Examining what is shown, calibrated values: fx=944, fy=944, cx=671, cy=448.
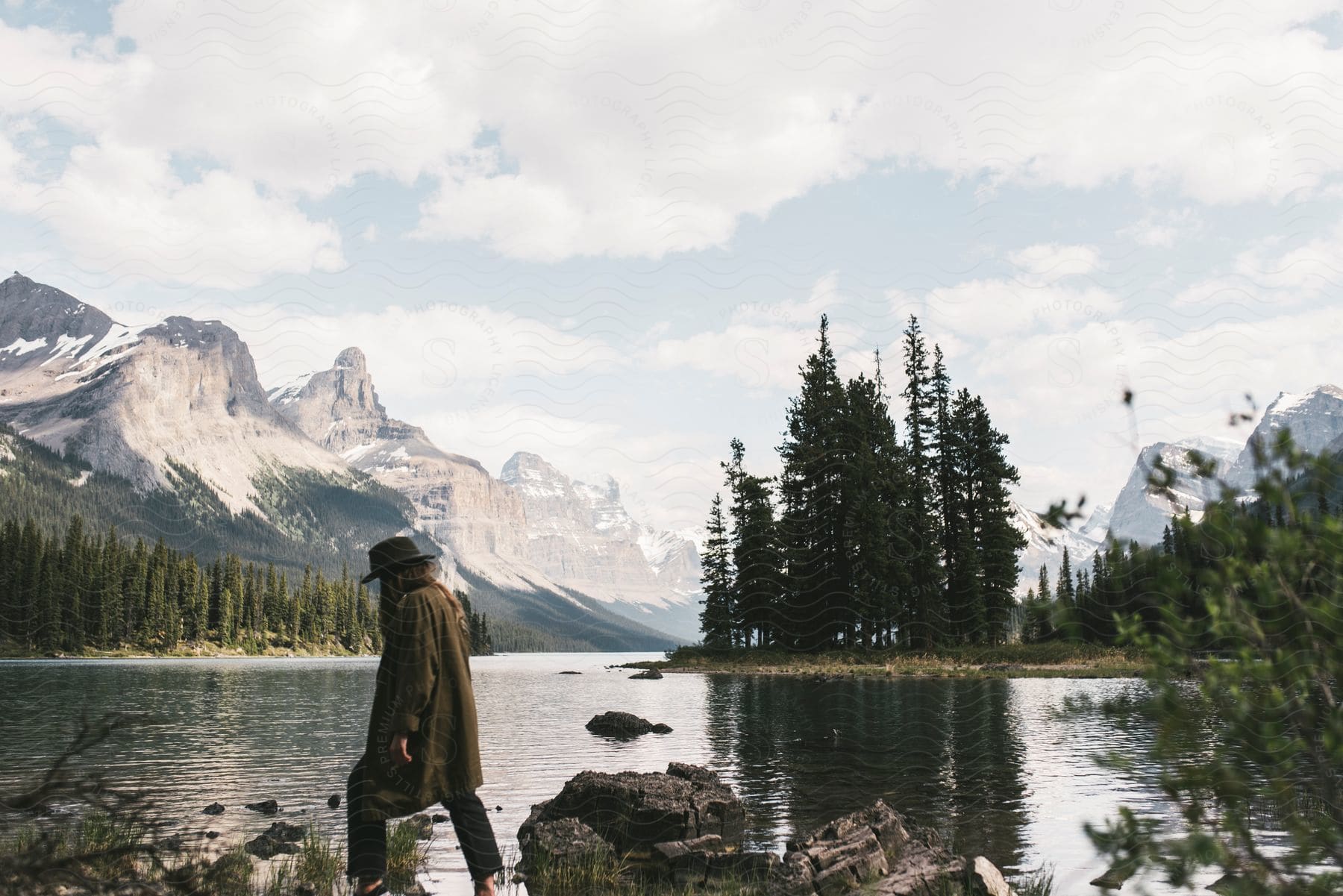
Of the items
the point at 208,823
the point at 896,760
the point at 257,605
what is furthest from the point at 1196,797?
the point at 257,605

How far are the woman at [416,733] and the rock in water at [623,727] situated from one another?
21054 mm

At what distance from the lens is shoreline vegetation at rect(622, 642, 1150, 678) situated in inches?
2008

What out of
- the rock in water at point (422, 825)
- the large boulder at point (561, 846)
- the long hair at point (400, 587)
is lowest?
the rock in water at point (422, 825)

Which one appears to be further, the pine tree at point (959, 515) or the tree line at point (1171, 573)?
the pine tree at point (959, 515)

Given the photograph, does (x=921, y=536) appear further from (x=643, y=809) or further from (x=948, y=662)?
(x=643, y=809)

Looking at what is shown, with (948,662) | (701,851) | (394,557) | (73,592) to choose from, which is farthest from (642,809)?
(73,592)

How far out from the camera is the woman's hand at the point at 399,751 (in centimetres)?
758

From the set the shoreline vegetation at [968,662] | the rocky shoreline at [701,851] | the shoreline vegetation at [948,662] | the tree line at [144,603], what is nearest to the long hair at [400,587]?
the rocky shoreline at [701,851]

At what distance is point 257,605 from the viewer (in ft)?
509

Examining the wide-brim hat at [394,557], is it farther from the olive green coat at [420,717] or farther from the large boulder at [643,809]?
the large boulder at [643,809]

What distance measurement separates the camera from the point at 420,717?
7797 mm

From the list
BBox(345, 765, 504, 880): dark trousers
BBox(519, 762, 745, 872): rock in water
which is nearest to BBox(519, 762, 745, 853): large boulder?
BBox(519, 762, 745, 872): rock in water

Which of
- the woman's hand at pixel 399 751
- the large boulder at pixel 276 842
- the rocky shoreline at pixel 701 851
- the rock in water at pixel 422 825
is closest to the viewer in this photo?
the woman's hand at pixel 399 751

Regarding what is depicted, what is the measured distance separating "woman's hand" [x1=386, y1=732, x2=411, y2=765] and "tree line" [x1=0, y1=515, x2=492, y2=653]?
296 ft
